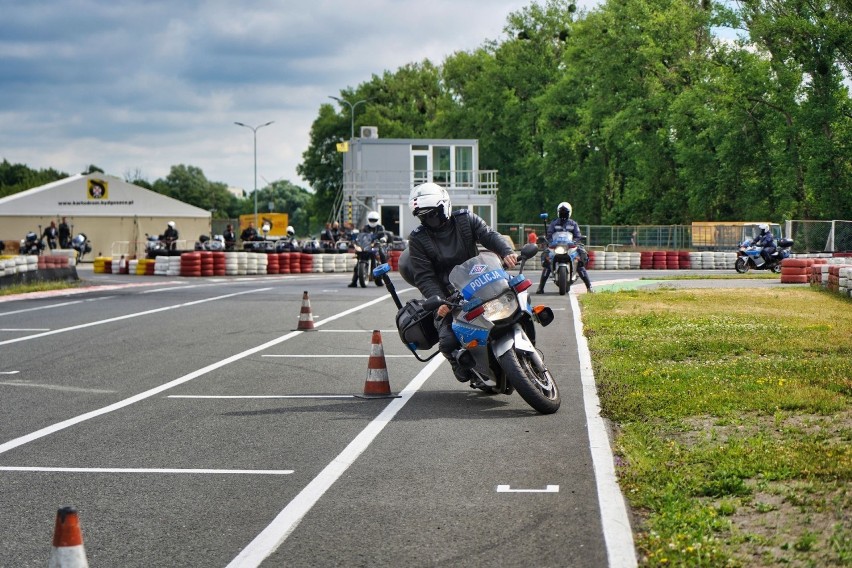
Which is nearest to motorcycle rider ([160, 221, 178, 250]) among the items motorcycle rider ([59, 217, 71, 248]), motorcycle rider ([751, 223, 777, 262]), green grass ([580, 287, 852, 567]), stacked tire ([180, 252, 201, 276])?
stacked tire ([180, 252, 201, 276])

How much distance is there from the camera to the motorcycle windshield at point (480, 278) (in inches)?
378

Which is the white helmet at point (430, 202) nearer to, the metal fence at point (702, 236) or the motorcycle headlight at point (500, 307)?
the motorcycle headlight at point (500, 307)

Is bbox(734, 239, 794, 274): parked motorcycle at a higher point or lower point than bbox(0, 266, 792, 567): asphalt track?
higher

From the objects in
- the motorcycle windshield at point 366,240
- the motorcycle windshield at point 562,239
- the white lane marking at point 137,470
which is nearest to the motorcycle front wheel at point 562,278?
the motorcycle windshield at point 562,239

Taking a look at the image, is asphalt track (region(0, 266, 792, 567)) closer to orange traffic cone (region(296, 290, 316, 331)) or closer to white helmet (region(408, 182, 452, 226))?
white helmet (region(408, 182, 452, 226))

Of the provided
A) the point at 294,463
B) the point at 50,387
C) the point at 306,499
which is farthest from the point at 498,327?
the point at 50,387

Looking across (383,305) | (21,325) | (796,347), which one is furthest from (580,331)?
(21,325)

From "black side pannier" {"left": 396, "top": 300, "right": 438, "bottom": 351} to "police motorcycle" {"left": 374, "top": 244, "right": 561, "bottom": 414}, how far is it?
391mm

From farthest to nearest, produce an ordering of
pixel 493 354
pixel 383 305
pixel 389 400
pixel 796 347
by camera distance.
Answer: pixel 383 305
pixel 796 347
pixel 389 400
pixel 493 354

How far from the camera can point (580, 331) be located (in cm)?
1672

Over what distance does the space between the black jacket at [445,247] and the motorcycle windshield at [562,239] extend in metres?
13.4

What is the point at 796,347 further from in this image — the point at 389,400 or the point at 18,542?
the point at 18,542

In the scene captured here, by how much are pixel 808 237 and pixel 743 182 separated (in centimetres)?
1531

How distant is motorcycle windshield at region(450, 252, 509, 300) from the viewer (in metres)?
9.60
